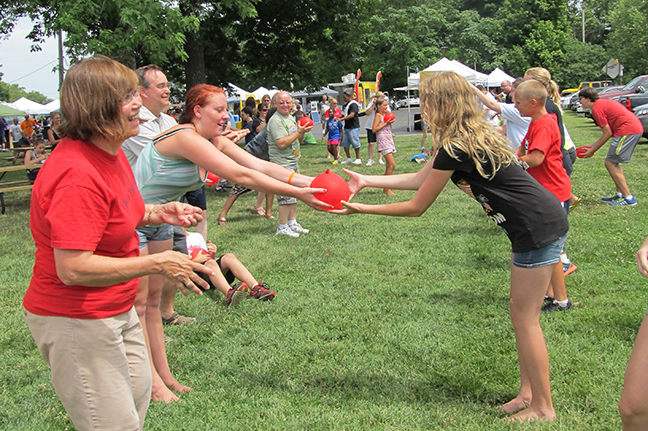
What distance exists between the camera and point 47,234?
80.8 inches

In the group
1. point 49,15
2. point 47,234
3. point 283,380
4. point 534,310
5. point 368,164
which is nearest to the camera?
point 47,234

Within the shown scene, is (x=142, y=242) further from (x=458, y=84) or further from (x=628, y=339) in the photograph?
(x=628, y=339)

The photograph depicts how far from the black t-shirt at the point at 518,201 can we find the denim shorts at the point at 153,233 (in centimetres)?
192

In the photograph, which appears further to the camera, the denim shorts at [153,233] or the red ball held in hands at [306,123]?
the red ball held in hands at [306,123]

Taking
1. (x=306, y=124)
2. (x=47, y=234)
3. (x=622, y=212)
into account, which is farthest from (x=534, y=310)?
(x=622, y=212)

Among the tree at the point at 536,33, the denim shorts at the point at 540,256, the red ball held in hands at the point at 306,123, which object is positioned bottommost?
the denim shorts at the point at 540,256

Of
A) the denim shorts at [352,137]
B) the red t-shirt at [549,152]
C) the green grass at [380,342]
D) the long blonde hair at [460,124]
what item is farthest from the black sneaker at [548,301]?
the denim shorts at [352,137]

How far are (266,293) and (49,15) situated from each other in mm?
10967

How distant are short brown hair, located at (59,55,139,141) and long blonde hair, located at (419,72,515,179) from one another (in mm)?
1815

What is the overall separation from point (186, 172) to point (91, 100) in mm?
1259

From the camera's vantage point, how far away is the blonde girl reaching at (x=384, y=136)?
462 inches

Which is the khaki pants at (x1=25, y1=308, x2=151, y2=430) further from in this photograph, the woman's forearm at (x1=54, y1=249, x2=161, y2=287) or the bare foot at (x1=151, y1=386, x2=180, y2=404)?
the bare foot at (x1=151, y1=386, x2=180, y2=404)

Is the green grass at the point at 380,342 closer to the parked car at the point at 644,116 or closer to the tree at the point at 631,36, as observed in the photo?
the parked car at the point at 644,116

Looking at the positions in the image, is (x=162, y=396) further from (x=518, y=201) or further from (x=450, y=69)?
(x=450, y=69)
